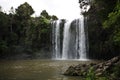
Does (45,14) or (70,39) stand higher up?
(45,14)

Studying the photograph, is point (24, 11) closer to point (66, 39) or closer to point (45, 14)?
point (45, 14)

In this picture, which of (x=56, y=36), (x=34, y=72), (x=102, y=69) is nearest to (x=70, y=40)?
(x=56, y=36)

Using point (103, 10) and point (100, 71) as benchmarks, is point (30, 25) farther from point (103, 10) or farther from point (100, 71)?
point (100, 71)

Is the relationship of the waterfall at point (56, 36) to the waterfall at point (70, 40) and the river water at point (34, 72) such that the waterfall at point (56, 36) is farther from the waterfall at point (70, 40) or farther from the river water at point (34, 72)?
the river water at point (34, 72)

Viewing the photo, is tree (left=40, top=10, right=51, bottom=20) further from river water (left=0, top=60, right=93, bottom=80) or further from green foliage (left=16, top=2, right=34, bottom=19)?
river water (left=0, top=60, right=93, bottom=80)

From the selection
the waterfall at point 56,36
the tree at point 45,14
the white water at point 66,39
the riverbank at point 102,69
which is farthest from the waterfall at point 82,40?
the riverbank at point 102,69

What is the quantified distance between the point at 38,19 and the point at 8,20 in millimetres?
5512

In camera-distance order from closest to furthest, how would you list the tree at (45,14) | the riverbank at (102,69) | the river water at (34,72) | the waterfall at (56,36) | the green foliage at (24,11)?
the riverbank at (102,69) < the river water at (34,72) < the waterfall at (56,36) < the green foliage at (24,11) < the tree at (45,14)

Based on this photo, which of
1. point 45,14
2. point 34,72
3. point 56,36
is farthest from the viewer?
point 45,14

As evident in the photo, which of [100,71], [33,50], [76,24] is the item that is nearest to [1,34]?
[33,50]

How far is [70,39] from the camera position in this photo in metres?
47.4

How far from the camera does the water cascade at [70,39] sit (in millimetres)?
45219

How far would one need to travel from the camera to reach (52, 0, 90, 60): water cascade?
45219mm

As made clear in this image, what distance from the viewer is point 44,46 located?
49.2 metres
